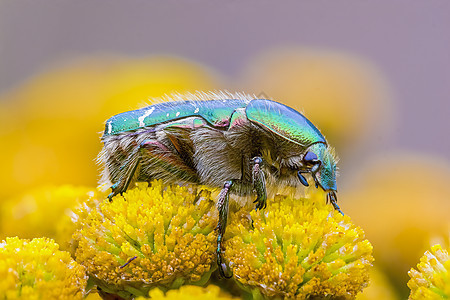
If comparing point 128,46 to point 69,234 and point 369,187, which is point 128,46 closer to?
point 369,187

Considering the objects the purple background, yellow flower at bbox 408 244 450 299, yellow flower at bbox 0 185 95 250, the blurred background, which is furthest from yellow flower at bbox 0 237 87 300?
the purple background

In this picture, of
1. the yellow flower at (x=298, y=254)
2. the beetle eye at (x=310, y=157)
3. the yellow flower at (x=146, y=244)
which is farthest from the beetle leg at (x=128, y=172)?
the beetle eye at (x=310, y=157)

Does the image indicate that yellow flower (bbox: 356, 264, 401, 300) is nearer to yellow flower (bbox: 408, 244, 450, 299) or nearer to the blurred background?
the blurred background

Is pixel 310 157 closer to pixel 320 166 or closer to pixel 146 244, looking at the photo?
pixel 320 166

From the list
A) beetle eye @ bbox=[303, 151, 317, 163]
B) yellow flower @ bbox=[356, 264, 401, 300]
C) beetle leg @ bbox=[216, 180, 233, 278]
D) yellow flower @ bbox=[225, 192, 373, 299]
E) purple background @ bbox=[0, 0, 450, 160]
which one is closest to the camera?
yellow flower @ bbox=[225, 192, 373, 299]

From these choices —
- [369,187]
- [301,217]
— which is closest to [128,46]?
[369,187]

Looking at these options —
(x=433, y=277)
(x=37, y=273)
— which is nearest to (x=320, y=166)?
(x=433, y=277)
